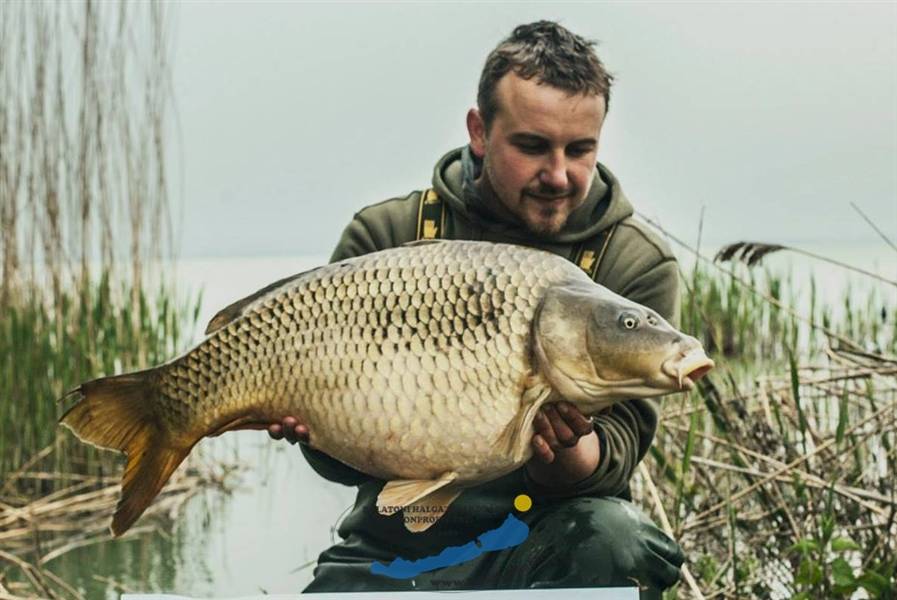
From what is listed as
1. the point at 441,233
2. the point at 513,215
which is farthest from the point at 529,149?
the point at 441,233

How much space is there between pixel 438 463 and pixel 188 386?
291 mm

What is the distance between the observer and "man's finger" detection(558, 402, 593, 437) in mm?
1527

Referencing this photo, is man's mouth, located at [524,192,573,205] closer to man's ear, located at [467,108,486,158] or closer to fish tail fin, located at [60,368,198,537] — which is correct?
man's ear, located at [467,108,486,158]

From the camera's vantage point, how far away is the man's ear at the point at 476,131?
1.86 m

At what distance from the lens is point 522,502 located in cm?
191

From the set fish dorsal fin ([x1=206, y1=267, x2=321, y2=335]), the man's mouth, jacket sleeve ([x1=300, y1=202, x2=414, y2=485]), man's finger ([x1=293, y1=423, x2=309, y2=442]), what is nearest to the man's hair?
the man's mouth

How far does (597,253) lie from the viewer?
188 centimetres

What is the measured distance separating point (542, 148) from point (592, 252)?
7.6 inches

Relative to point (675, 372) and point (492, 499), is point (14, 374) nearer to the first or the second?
point (492, 499)

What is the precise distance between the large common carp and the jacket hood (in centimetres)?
32

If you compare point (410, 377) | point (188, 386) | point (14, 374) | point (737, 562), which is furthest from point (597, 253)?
point (14, 374)

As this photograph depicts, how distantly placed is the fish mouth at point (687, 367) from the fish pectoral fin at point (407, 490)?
10.2 inches

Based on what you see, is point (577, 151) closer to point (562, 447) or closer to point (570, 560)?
point (562, 447)

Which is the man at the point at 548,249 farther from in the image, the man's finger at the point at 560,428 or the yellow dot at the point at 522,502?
the man's finger at the point at 560,428
